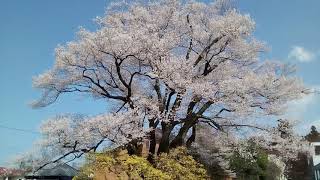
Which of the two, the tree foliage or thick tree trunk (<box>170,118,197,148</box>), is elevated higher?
thick tree trunk (<box>170,118,197,148</box>)

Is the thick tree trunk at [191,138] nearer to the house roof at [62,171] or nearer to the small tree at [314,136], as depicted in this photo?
the house roof at [62,171]

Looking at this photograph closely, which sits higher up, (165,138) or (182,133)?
(182,133)

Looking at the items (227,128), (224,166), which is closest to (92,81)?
(227,128)

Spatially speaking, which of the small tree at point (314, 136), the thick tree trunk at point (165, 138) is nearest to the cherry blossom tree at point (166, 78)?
the thick tree trunk at point (165, 138)

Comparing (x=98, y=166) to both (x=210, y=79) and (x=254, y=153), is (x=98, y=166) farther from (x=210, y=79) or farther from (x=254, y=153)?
(x=254, y=153)

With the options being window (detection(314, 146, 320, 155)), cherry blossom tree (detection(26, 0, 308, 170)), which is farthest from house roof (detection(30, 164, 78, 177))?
window (detection(314, 146, 320, 155))

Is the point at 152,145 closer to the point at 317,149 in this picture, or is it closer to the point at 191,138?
the point at 191,138

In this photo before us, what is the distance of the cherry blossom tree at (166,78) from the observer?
18.9m

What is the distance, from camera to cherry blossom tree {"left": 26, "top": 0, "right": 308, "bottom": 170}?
18.9 meters

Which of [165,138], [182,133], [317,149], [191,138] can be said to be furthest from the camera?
[317,149]

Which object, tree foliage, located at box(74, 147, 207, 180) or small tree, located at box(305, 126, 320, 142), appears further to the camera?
small tree, located at box(305, 126, 320, 142)

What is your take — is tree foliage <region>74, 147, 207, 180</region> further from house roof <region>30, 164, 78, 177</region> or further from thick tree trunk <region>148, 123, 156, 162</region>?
house roof <region>30, 164, 78, 177</region>

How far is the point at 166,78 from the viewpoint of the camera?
1920 cm

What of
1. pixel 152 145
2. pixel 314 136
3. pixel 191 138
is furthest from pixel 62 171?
pixel 314 136
